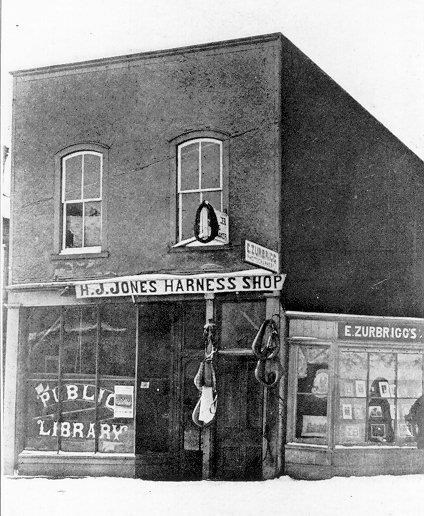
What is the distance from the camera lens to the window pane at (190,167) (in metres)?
12.7

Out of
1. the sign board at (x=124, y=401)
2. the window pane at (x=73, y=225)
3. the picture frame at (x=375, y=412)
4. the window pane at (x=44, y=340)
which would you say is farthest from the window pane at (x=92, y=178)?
the picture frame at (x=375, y=412)

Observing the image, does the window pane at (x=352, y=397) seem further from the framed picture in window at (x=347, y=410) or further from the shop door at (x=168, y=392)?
the shop door at (x=168, y=392)

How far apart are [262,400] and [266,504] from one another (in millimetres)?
2030

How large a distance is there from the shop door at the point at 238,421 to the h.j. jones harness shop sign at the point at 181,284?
1.18 metres

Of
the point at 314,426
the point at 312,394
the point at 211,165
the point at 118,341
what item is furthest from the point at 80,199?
the point at 314,426

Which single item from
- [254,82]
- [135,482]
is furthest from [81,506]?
[254,82]

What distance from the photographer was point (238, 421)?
12.1 metres

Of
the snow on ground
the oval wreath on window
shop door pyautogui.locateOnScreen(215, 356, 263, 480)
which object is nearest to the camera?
the snow on ground

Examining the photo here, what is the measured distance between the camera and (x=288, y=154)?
40.8 feet

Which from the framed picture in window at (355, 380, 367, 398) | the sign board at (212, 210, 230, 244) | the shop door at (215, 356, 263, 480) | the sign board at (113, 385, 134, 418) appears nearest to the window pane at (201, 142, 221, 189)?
the sign board at (212, 210, 230, 244)

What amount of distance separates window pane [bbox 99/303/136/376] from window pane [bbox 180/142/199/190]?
2.30 metres

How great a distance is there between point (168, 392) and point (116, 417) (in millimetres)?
1060

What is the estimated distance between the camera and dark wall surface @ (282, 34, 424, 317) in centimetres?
1255

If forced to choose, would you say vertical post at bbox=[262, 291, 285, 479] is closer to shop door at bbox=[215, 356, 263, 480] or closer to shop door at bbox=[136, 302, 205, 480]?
shop door at bbox=[215, 356, 263, 480]
